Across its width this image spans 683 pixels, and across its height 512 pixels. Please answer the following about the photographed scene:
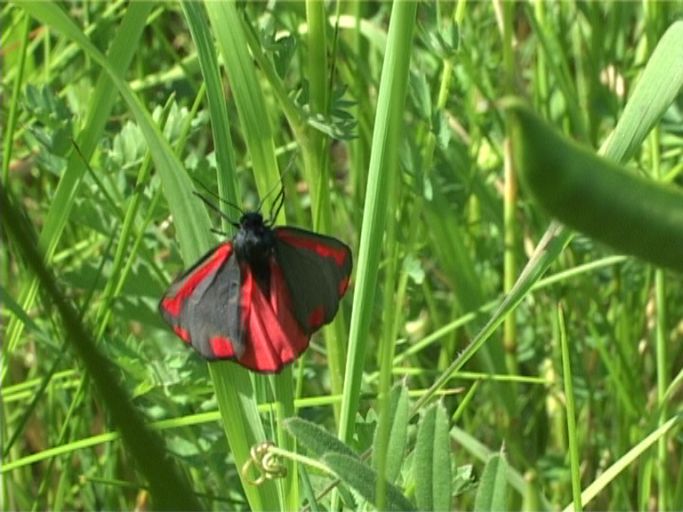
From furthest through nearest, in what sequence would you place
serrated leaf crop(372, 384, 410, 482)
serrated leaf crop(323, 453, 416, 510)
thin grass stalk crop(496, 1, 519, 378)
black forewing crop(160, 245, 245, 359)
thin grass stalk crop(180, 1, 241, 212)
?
thin grass stalk crop(496, 1, 519, 378) < black forewing crop(160, 245, 245, 359) < thin grass stalk crop(180, 1, 241, 212) < serrated leaf crop(372, 384, 410, 482) < serrated leaf crop(323, 453, 416, 510)

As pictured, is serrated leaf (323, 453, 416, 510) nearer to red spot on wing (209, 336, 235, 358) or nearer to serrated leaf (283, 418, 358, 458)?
serrated leaf (283, 418, 358, 458)

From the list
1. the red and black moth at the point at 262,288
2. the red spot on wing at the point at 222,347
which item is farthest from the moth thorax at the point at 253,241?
the red spot on wing at the point at 222,347

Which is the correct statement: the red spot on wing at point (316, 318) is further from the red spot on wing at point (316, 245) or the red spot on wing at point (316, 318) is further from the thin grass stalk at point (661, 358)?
the thin grass stalk at point (661, 358)

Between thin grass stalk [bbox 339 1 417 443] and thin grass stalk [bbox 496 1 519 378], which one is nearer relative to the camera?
thin grass stalk [bbox 339 1 417 443]

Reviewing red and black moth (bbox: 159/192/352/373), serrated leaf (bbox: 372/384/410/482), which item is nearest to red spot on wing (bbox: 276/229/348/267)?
red and black moth (bbox: 159/192/352/373)

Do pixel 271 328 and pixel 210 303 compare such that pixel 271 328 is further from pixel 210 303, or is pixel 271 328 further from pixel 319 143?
pixel 319 143

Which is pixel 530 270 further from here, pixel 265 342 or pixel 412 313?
pixel 412 313

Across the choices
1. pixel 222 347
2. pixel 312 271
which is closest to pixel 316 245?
pixel 312 271
